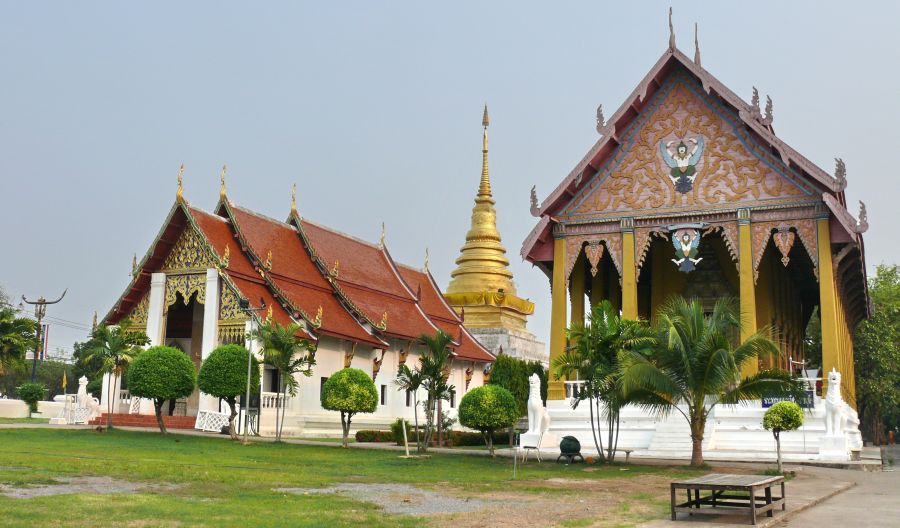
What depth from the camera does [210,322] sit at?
25.1 metres

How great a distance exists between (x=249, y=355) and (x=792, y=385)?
11.7m

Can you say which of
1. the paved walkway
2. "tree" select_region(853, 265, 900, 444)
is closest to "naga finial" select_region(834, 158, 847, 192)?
the paved walkway

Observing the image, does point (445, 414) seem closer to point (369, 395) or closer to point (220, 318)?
point (220, 318)

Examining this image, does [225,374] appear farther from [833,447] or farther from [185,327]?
[833,447]

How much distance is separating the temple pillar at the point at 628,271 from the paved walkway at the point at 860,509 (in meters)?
7.09

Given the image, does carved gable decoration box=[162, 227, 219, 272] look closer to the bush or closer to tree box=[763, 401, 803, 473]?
the bush

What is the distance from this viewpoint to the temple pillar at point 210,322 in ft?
81.6

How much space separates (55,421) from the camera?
1068 inches

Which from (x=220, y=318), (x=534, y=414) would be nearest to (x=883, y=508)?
(x=534, y=414)

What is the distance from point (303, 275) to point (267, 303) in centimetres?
296

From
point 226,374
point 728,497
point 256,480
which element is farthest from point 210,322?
point 728,497

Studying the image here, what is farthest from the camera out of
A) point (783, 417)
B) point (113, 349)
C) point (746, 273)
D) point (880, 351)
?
point (880, 351)

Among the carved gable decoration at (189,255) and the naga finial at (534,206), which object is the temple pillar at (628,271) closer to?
the naga finial at (534,206)

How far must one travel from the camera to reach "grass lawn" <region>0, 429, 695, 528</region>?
730 cm
